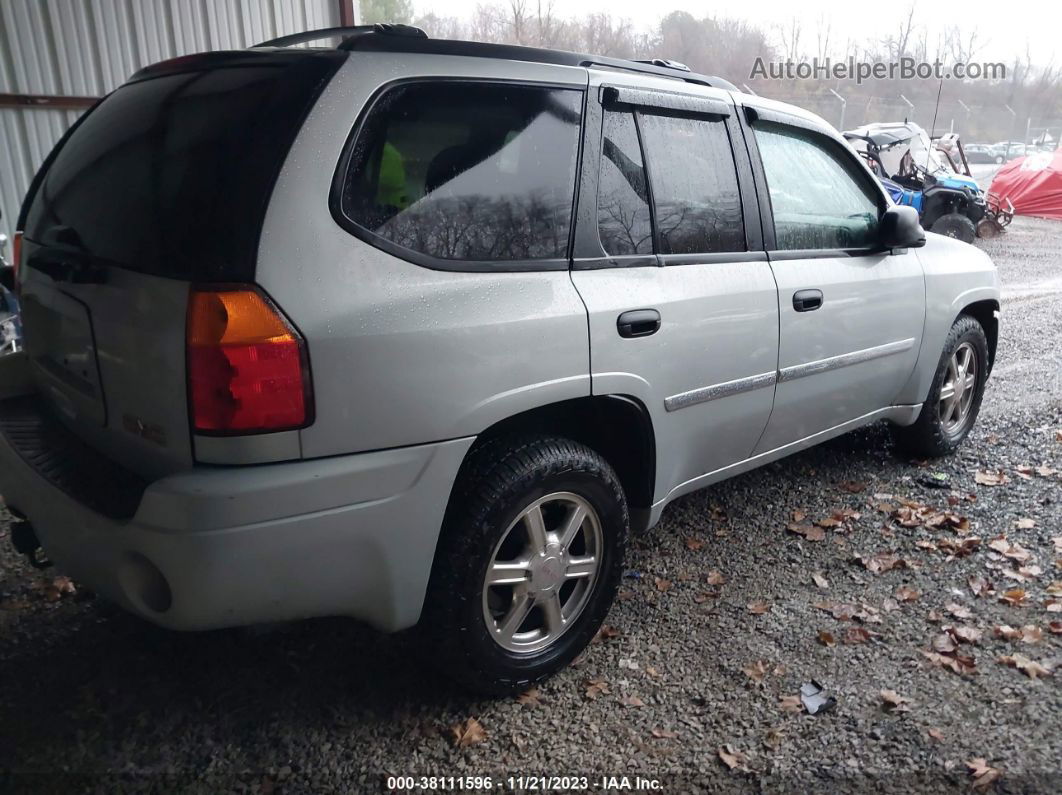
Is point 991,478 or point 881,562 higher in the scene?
point 881,562

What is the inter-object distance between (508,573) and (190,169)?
145 cm

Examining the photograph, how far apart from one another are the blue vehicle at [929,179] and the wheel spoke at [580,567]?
1273cm

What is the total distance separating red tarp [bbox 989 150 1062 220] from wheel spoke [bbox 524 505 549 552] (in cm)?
2050

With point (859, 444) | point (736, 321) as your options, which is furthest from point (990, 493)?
point (736, 321)

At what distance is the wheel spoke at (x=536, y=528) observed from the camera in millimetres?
2529

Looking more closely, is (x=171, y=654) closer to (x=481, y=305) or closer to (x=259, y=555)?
(x=259, y=555)

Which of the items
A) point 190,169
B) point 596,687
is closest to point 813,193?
point 596,687

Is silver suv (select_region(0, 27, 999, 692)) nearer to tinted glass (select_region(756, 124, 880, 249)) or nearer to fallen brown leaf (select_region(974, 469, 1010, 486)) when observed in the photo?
tinted glass (select_region(756, 124, 880, 249))

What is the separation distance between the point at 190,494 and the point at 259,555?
8.7 inches

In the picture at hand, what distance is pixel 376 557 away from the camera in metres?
2.18

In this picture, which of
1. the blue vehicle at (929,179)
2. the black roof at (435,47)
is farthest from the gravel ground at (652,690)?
the blue vehicle at (929,179)

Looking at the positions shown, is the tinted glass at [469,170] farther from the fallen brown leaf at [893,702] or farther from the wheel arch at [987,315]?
the wheel arch at [987,315]

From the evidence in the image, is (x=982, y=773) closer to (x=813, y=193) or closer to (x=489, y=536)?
(x=489, y=536)

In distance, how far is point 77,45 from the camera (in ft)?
23.8
